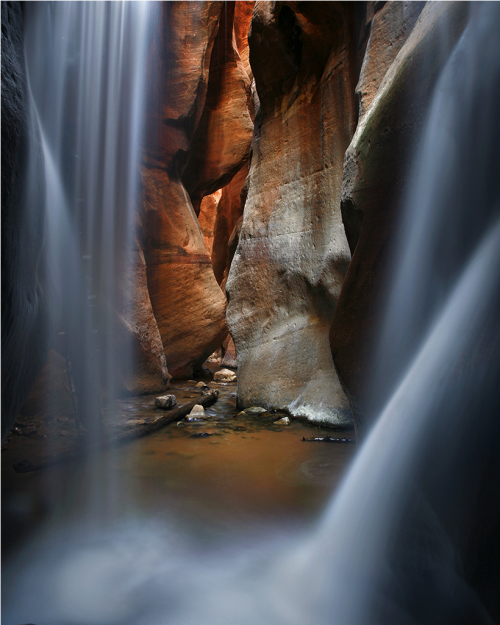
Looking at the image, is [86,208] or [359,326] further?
[86,208]

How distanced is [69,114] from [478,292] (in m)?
5.99

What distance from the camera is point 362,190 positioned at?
2152mm

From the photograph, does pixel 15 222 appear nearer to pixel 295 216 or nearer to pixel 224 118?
pixel 295 216

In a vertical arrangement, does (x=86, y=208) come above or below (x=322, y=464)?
above

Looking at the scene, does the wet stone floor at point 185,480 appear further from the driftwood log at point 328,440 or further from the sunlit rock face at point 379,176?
the sunlit rock face at point 379,176

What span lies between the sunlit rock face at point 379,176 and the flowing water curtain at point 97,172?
3356mm

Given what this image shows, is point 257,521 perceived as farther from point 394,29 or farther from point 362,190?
point 394,29

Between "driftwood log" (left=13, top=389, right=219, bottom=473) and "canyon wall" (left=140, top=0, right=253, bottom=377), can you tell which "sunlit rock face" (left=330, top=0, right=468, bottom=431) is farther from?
"canyon wall" (left=140, top=0, right=253, bottom=377)

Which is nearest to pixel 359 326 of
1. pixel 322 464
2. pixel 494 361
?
pixel 494 361

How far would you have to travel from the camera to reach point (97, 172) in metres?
6.26

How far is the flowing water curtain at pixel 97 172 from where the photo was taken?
5043 millimetres

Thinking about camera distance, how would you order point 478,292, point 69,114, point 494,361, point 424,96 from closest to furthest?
point 494,361 → point 478,292 → point 424,96 → point 69,114

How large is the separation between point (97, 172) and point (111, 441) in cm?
443

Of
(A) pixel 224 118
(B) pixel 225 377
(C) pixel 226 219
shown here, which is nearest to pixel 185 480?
(B) pixel 225 377
